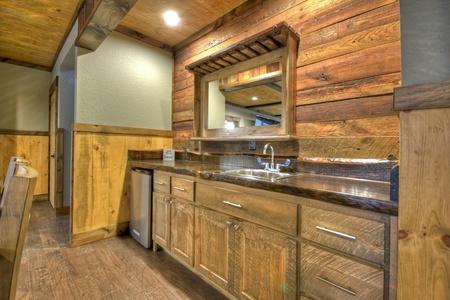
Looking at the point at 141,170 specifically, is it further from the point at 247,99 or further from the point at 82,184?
the point at 247,99

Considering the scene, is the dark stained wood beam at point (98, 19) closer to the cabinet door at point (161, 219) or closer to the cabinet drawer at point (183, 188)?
the cabinet drawer at point (183, 188)

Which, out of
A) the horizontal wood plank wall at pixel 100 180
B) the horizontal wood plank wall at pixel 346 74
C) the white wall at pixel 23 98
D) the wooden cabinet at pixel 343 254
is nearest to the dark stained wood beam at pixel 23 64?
the white wall at pixel 23 98

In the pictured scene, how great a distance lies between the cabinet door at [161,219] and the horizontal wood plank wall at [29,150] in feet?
9.67

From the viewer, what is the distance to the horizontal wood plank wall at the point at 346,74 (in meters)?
1.36

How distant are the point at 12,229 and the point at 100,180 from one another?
209 centimetres

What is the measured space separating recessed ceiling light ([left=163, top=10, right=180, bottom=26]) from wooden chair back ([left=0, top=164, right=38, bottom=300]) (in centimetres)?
229

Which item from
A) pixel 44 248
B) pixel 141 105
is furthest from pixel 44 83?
Result: pixel 44 248

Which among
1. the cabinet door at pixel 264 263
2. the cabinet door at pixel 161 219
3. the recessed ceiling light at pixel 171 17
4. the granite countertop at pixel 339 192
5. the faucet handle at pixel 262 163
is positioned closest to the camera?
the granite countertop at pixel 339 192

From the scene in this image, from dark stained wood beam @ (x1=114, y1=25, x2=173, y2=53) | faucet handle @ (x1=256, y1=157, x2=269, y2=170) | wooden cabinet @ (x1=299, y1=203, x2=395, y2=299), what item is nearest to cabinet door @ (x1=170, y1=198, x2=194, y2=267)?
faucet handle @ (x1=256, y1=157, x2=269, y2=170)

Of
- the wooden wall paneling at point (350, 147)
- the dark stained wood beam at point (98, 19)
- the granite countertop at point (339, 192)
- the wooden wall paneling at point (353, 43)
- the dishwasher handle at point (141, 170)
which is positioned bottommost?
the dishwasher handle at point (141, 170)

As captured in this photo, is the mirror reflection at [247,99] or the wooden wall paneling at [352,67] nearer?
the wooden wall paneling at [352,67]

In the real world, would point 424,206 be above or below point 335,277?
above

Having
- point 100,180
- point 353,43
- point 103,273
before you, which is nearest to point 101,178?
point 100,180

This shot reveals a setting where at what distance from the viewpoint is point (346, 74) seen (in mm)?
1529
